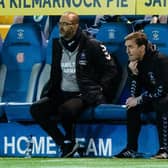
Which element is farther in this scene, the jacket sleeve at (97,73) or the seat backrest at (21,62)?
the seat backrest at (21,62)

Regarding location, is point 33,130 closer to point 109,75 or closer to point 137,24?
point 109,75

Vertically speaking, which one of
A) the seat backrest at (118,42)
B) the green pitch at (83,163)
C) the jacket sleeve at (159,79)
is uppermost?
the seat backrest at (118,42)

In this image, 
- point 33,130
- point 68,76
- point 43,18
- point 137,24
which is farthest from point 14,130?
point 43,18

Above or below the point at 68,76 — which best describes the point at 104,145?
below

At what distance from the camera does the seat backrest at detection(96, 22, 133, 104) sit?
930 cm

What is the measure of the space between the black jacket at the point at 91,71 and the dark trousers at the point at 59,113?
9 centimetres

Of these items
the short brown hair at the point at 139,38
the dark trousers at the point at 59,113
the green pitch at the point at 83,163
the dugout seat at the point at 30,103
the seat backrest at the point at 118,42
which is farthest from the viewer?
the seat backrest at the point at 118,42

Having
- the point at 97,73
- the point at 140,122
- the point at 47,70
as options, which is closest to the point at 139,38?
the point at 97,73

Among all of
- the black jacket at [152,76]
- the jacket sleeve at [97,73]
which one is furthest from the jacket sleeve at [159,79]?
the jacket sleeve at [97,73]

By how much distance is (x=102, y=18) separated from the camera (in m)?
11.1

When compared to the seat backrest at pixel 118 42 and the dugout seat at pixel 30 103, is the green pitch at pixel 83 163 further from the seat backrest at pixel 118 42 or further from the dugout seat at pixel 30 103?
the seat backrest at pixel 118 42

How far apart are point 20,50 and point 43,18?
2431 mm

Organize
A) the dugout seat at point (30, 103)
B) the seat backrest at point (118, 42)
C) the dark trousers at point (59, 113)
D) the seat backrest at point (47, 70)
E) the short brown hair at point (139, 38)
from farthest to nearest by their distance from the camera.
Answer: the seat backrest at point (47, 70), the seat backrest at point (118, 42), the dugout seat at point (30, 103), the dark trousers at point (59, 113), the short brown hair at point (139, 38)

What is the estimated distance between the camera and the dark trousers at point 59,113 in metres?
8.70
